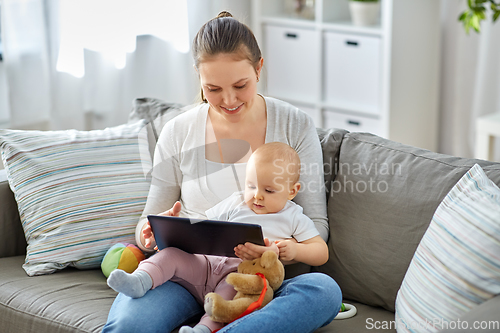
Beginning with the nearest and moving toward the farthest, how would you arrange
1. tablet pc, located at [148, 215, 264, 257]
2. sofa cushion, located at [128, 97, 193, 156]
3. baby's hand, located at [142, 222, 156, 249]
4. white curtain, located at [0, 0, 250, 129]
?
tablet pc, located at [148, 215, 264, 257] < baby's hand, located at [142, 222, 156, 249] < sofa cushion, located at [128, 97, 193, 156] < white curtain, located at [0, 0, 250, 129]

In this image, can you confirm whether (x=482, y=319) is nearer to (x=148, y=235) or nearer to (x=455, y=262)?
(x=455, y=262)

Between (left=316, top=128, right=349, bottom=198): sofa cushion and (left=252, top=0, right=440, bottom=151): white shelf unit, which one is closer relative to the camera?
(left=316, top=128, right=349, bottom=198): sofa cushion

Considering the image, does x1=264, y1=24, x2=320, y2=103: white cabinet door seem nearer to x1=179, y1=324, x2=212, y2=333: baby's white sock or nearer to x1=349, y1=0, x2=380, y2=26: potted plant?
x1=349, y1=0, x2=380, y2=26: potted plant

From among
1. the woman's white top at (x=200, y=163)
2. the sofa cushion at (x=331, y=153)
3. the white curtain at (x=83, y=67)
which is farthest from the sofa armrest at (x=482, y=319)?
the white curtain at (x=83, y=67)

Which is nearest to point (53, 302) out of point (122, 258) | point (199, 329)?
point (122, 258)

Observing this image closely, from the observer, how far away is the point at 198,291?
1.40 metres

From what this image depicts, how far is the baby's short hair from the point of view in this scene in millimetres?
1366

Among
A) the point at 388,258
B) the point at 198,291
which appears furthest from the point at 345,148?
the point at 198,291

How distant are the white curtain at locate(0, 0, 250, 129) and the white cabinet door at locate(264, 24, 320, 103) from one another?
1.36 feet

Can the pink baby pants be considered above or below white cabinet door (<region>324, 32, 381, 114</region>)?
below

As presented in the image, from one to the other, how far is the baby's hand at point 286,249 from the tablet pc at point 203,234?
0.09 m

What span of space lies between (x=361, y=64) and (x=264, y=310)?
2138 mm

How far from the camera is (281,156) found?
137cm

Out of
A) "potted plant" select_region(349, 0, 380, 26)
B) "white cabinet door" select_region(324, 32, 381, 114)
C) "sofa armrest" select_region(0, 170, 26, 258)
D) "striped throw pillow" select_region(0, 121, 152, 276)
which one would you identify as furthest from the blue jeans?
"potted plant" select_region(349, 0, 380, 26)
